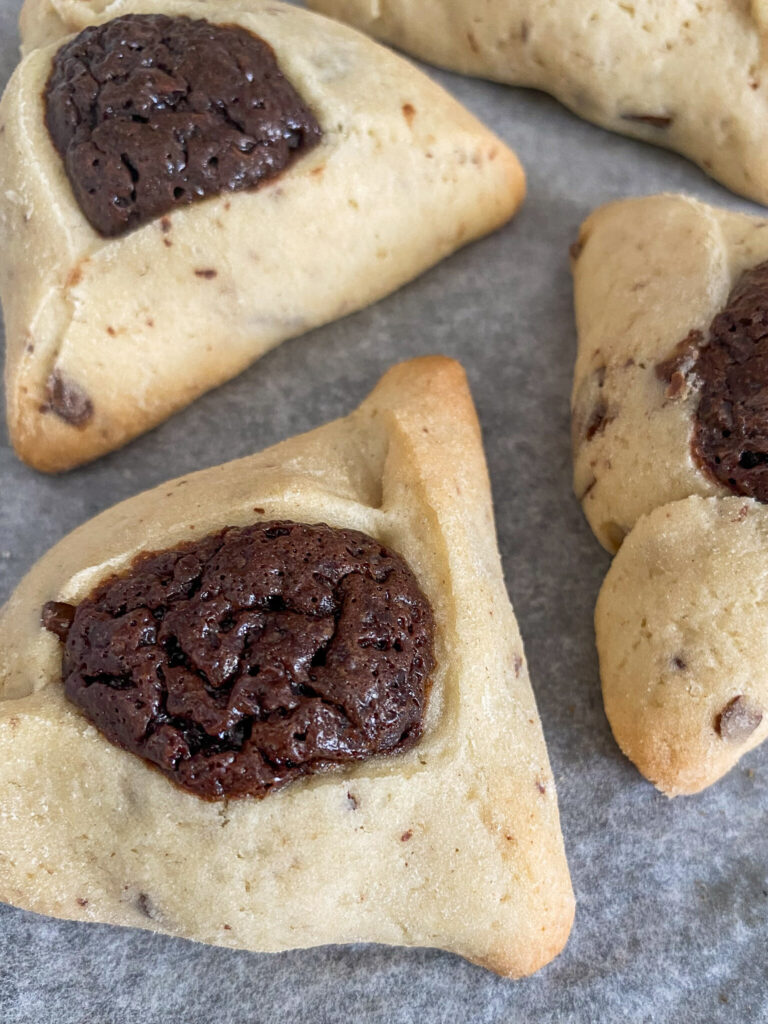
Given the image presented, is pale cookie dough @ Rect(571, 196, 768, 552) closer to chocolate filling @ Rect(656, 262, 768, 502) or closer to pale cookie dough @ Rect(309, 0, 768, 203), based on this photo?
chocolate filling @ Rect(656, 262, 768, 502)

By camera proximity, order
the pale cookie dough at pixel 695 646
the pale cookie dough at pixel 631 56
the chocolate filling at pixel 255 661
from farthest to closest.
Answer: the pale cookie dough at pixel 631 56 < the pale cookie dough at pixel 695 646 < the chocolate filling at pixel 255 661

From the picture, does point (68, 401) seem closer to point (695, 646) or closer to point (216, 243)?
point (216, 243)

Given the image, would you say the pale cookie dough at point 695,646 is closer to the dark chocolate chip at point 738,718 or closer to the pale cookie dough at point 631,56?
the dark chocolate chip at point 738,718

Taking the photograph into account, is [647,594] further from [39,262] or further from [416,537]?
[39,262]

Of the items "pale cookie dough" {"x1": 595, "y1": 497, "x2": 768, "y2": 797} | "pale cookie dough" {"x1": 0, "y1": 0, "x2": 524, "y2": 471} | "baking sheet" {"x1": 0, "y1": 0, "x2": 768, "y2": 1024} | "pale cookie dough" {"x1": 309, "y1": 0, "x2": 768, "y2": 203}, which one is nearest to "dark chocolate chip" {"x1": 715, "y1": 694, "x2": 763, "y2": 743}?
"pale cookie dough" {"x1": 595, "y1": 497, "x2": 768, "y2": 797}

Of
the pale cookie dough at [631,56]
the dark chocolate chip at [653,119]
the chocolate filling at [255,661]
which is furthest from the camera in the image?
the dark chocolate chip at [653,119]

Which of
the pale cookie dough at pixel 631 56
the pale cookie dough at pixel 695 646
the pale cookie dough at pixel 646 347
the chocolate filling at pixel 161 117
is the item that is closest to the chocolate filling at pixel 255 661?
the pale cookie dough at pixel 695 646

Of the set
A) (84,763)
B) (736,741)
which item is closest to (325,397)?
(84,763)

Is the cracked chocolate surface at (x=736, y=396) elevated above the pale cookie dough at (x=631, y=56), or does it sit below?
below
